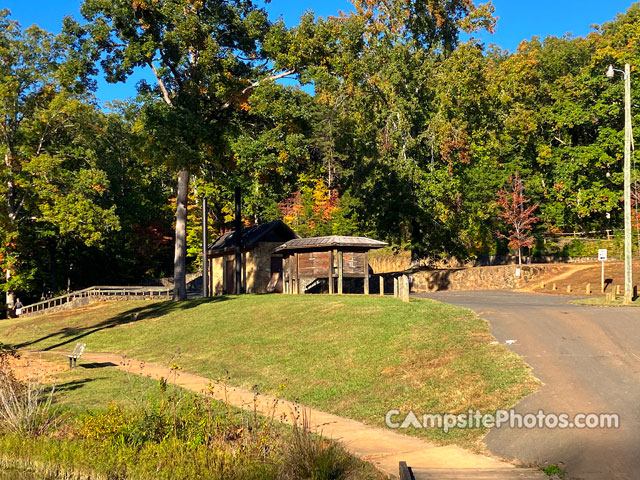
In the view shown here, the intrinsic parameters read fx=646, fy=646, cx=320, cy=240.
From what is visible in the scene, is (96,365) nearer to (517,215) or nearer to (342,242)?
(342,242)

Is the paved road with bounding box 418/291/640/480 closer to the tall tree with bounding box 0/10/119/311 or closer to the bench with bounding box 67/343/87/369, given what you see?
the bench with bounding box 67/343/87/369

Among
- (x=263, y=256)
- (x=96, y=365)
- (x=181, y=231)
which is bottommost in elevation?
(x=96, y=365)

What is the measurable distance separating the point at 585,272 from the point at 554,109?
2183cm

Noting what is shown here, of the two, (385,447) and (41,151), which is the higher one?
(41,151)

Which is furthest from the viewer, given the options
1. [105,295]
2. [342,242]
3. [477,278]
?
[477,278]

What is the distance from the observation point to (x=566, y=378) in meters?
14.1

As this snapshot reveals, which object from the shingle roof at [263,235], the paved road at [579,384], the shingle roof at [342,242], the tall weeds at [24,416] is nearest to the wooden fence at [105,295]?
the shingle roof at [263,235]

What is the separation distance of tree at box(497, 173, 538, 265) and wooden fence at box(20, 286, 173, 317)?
1147 inches

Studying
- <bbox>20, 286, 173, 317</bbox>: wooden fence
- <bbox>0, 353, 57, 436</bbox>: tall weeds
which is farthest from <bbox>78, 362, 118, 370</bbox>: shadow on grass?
<bbox>20, 286, 173, 317</bbox>: wooden fence

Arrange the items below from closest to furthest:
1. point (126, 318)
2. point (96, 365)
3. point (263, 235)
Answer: point (96, 365) → point (126, 318) → point (263, 235)

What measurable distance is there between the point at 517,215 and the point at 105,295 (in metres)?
35.1

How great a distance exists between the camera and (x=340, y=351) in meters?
19.8

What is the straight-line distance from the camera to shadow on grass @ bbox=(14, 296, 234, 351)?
33531 mm

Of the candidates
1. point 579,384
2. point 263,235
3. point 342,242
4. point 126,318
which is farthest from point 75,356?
point 263,235
